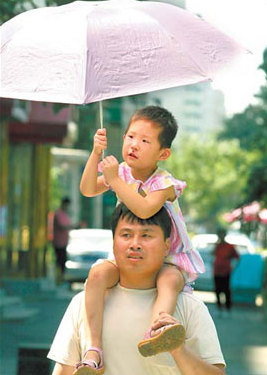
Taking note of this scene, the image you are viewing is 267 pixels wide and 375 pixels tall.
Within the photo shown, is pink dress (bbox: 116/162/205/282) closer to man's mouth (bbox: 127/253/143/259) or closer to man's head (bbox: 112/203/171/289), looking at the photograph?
man's head (bbox: 112/203/171/289)

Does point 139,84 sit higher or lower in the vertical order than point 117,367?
higher

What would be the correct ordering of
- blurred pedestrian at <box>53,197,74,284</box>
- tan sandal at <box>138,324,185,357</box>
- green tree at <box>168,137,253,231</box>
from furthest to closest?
green tree at <box>168,137,253,231</box> → blurred pedestrian at <box>53,197,74,284</box> → tan sandal at <box>138,324,185,357</box>

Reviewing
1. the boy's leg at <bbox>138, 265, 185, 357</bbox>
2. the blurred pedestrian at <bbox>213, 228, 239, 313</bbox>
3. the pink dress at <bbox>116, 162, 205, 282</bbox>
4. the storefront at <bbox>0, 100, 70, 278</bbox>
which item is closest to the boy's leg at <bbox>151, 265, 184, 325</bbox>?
the boy's leg at <bbox>138, 265, 185, 357</bbox>

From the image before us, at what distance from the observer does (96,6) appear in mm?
4430

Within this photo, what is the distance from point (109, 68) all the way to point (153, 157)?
362 millimetres

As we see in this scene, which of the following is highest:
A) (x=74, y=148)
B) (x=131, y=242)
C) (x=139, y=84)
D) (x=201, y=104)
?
(x=139, y=84)

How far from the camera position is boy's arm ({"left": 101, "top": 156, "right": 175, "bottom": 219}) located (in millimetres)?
3988

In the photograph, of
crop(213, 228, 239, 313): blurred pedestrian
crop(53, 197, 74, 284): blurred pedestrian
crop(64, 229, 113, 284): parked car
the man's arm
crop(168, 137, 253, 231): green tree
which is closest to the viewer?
the man's arm

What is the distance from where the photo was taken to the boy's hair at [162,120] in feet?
13.8

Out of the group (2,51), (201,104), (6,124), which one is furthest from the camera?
(201,104)

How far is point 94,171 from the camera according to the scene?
4207 mm

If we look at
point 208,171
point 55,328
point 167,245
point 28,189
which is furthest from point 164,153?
point 208,171

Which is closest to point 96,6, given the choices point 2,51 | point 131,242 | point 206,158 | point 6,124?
point 2,51

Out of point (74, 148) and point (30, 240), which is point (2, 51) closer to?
point (30, 240)
